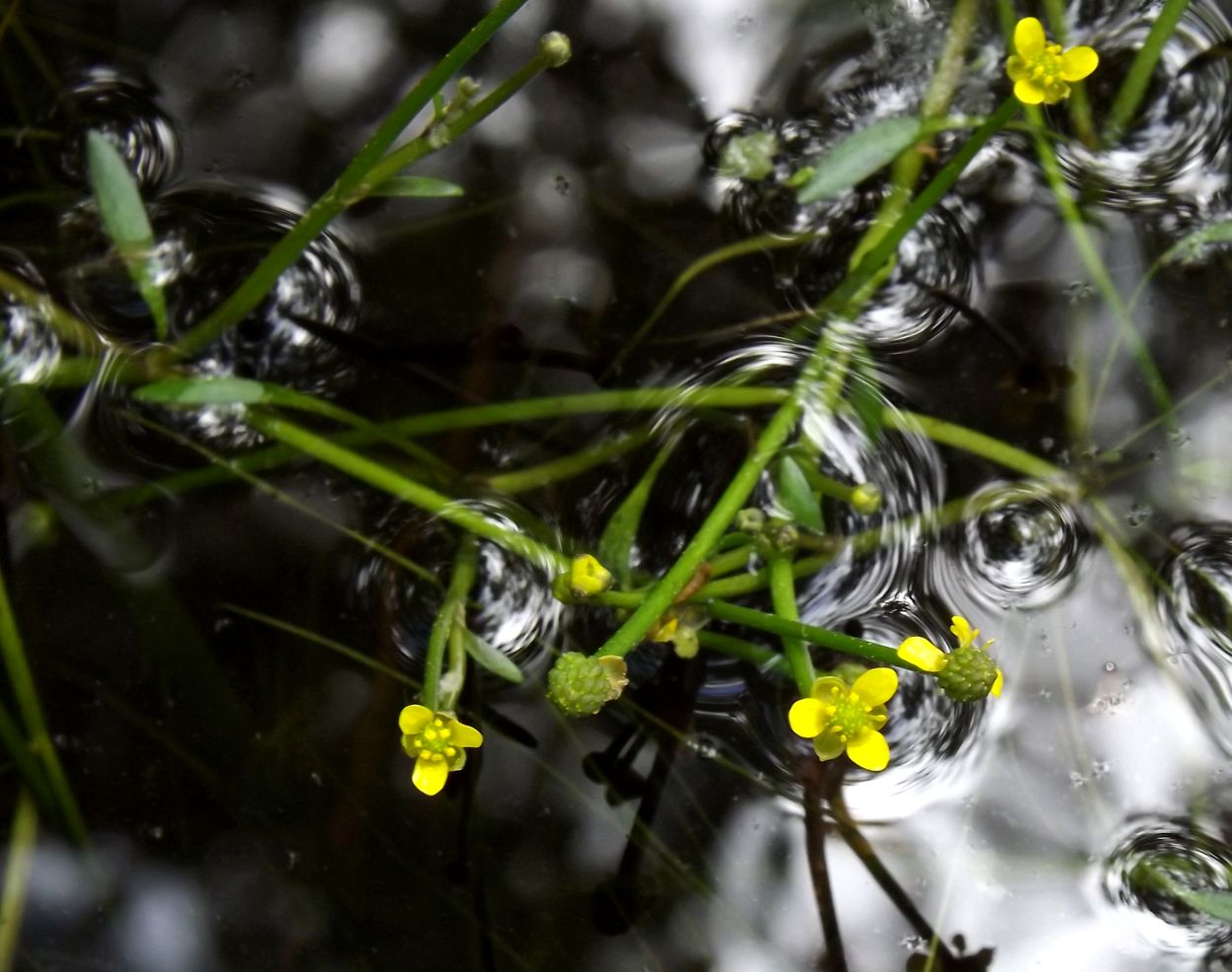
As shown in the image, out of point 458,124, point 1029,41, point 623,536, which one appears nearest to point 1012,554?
point 623,536

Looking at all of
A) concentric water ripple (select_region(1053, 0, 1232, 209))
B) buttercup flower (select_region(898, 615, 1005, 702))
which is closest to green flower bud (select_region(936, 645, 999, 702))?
buttercup flower (select_region(898, 615, 1005, 702))

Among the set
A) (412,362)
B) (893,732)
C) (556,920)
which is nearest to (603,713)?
(556,920)

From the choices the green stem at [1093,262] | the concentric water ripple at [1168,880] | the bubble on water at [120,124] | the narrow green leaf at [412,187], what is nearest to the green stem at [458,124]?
the narrow green leaf at [412,187]

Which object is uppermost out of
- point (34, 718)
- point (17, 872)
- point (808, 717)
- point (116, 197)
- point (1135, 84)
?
point (1135, 84)

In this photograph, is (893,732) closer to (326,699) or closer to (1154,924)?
(1154,924)

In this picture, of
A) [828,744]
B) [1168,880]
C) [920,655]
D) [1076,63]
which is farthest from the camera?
[1168,880]

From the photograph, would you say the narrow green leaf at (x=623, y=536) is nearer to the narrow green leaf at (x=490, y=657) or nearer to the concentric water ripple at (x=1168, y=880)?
the narrow green leaf at (x=490, y=657)

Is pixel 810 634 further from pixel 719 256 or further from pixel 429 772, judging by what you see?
pixel 719 256
